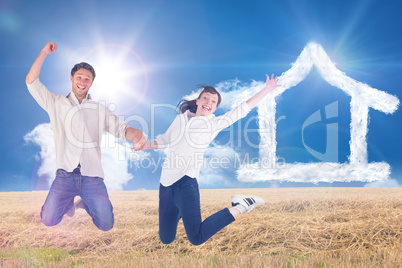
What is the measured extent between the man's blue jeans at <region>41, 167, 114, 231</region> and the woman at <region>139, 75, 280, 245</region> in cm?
81

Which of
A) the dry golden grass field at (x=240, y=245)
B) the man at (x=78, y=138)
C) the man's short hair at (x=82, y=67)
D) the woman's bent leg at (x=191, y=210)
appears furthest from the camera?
the man's short hair at (x=82, y=67)

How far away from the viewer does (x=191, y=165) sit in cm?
422

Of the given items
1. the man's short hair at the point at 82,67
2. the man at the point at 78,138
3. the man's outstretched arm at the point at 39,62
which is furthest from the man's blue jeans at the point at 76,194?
the man's short hair at the point at 82,67

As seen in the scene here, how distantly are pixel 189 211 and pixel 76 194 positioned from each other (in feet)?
5.47

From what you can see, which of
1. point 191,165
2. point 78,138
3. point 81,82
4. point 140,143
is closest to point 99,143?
point 78,138

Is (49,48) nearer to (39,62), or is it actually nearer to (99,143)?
(39,62)

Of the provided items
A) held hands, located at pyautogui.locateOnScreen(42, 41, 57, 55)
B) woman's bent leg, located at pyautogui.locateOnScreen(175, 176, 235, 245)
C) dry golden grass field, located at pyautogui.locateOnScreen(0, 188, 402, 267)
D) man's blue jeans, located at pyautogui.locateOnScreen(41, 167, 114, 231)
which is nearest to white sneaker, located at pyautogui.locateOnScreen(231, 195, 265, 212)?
woman's bent leg, located at pyautogui.locateOnScreen(175, 176, 235, 245)

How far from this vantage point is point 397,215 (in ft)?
19.0

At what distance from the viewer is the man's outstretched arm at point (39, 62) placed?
14.3ft

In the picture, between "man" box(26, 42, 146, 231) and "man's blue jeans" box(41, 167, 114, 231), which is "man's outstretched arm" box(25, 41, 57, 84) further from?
"man's blue jeans" box(41, 167, 114, 231)

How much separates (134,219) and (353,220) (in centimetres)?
432

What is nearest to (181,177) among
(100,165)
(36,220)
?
(100,165)

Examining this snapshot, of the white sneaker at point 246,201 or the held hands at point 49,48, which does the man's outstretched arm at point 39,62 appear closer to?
the held hands at point 49,48

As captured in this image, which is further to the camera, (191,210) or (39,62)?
(39,62)
